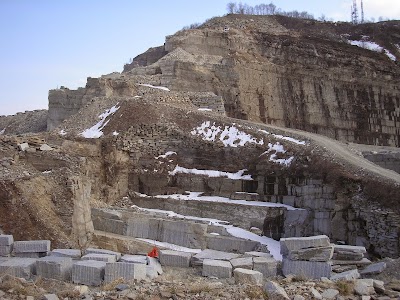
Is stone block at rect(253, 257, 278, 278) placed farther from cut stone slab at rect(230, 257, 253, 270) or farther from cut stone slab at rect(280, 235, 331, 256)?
cut stone slab at rect(280, 235, 331, 256)

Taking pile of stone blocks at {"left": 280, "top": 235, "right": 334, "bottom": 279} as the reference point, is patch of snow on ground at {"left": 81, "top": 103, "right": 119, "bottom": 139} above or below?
above

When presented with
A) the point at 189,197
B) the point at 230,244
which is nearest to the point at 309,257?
the point at 230,244

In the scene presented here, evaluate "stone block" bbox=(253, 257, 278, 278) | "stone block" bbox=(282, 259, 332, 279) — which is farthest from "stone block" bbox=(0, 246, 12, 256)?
"stone block" bbox=(282, 259, 332, 279)

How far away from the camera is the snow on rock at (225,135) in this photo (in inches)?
870

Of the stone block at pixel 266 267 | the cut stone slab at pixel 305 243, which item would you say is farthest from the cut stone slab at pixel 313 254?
the stone block at pixel 266 267

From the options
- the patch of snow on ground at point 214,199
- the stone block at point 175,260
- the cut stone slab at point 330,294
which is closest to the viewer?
the cut stone slab at point 330,294

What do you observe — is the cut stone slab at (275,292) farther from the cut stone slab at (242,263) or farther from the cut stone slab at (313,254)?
the cut stone slab at (313,254)

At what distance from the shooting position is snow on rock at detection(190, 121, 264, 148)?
22094 mm

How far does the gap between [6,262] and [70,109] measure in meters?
21.1

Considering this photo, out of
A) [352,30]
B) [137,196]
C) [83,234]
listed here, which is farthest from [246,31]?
[83,234]

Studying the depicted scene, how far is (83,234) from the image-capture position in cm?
1579

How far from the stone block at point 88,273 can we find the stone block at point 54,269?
0.35 m

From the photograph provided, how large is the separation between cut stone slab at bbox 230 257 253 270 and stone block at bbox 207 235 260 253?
4.52m

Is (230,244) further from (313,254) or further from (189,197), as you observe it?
(313,254)
